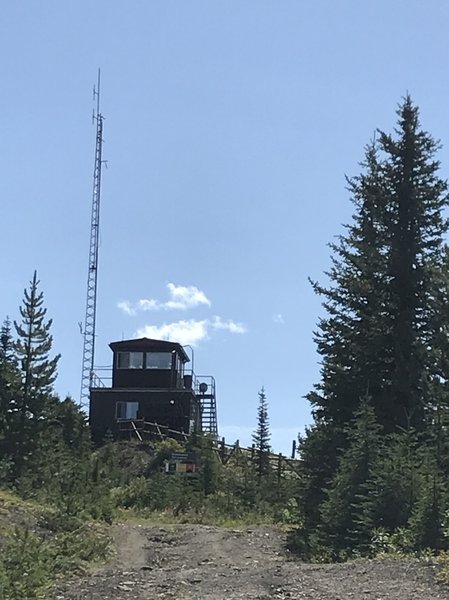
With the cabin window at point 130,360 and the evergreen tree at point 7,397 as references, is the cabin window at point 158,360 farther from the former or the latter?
the evergreen tree at point 7,397

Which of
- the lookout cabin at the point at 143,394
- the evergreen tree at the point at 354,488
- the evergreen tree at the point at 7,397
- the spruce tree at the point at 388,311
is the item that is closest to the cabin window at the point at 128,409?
the lookout cabin at the point at 143,394

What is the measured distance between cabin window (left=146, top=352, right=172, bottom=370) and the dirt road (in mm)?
27442

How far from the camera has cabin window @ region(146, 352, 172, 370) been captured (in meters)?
49.5

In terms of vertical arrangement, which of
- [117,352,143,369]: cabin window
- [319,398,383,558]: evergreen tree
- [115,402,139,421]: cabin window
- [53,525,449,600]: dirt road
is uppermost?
[117,352,143,369]: cabin window

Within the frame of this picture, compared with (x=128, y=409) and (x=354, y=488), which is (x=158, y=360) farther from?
(x=354, y=488)

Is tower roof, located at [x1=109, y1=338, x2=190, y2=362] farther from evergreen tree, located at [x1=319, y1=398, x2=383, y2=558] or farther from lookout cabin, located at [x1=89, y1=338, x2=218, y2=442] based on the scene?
evergreen tree, located at [x1=319, y1=398, x2=383, y2=558]

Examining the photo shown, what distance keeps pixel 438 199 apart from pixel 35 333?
18752mm

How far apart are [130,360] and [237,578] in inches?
1358

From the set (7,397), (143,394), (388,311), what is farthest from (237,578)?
(143,394)

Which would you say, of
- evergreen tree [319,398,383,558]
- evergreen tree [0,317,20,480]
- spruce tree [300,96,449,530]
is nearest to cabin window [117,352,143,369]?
evergreen tree [0,317,20,480]

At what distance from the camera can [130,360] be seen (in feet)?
164

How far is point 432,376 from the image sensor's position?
24.9 metres

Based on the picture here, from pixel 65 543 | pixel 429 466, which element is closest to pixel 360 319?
pixel 429 466

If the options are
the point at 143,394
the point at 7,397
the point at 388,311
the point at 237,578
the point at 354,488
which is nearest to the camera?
the point at 237,578
